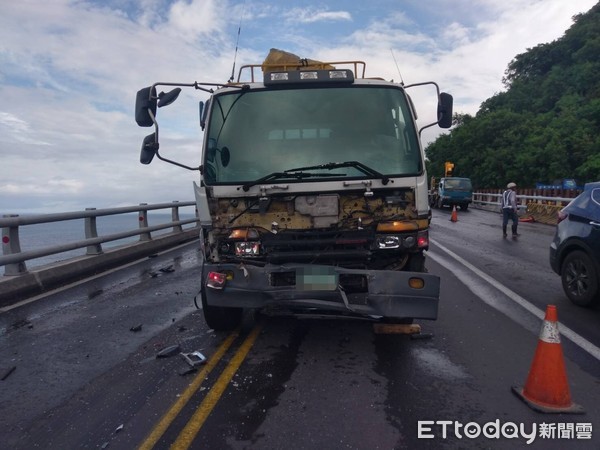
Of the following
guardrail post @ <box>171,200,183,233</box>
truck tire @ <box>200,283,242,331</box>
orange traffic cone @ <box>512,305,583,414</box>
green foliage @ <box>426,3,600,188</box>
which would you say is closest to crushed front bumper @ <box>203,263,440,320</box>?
truck tire @ <box>200,283,242,331</box>

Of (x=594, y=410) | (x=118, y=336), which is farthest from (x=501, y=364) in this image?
(x=118, y=336)

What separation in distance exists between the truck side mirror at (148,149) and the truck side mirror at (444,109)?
3.21m

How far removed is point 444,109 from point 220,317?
3486mm

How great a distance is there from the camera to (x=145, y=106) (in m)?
4.93

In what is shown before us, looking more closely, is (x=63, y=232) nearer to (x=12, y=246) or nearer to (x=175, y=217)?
(x=12, y=246)

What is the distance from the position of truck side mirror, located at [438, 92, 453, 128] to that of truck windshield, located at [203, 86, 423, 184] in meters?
0.61

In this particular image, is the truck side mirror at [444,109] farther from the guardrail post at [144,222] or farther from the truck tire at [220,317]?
the guardrail post at [144,222]

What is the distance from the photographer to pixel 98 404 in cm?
381

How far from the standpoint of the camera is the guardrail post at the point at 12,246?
7.27 m

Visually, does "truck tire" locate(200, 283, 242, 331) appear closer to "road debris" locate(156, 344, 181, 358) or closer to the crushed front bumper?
"road debris" locate(156, 344, 181, 358)

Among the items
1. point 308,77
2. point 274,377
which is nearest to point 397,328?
point 274,377

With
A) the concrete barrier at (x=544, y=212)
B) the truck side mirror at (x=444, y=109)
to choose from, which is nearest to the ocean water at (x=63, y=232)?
the truck side mirror at (x=444, y=109)

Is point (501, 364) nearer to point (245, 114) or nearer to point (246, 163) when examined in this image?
point (246, 163)

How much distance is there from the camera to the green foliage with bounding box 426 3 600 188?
40.0 m
